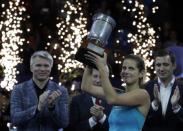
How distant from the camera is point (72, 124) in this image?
6.40m

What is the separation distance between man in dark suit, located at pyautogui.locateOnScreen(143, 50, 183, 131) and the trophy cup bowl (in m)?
1.34

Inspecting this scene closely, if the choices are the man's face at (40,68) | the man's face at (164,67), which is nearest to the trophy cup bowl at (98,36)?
the man's face at (40,68)

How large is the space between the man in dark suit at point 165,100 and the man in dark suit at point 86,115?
17.0 inches

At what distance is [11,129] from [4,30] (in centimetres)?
377

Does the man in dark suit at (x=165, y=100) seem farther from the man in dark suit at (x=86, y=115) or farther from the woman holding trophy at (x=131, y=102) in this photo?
the woman holding trophy at (x=131, y=102)

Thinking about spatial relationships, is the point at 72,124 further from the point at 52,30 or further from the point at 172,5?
the point at 172,5

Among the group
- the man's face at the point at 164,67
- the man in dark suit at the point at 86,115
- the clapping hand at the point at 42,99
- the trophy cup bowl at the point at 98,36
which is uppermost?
the trophy cup bowl at the point at 98,36

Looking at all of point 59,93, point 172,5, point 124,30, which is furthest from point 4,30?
point 59,93

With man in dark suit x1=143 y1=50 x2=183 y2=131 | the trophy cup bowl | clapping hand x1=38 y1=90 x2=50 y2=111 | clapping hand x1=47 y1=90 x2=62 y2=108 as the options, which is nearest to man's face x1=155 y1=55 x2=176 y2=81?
man in dark suit x1=143 y1=50 x2=183 y2=131

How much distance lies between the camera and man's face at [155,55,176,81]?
5980 millimetres

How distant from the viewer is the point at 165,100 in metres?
6.05

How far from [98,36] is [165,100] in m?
1.60

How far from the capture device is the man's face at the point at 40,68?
5.84m

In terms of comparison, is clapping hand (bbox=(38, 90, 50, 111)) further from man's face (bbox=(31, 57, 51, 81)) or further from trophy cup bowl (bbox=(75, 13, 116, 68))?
trophy cup bowl (bbox=(75, 13, 116, 68))
